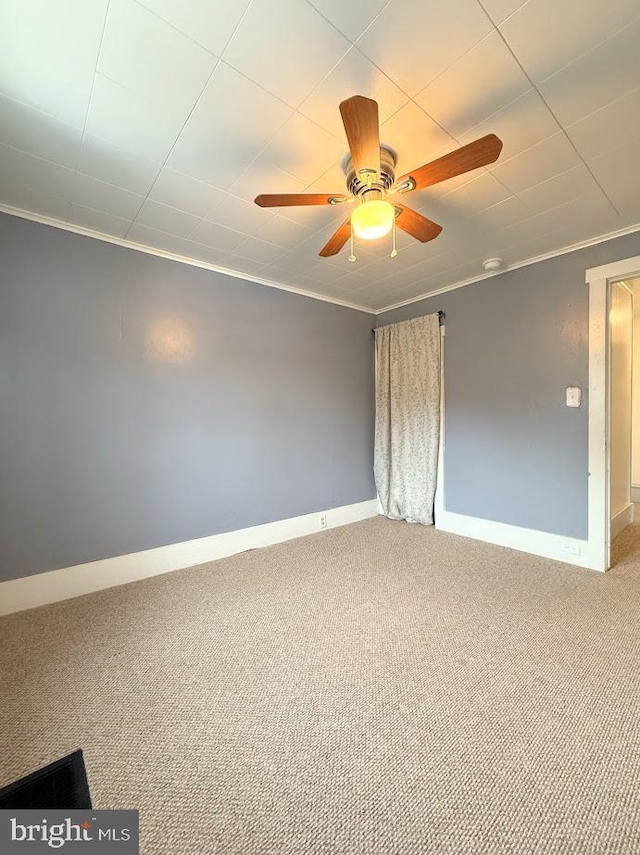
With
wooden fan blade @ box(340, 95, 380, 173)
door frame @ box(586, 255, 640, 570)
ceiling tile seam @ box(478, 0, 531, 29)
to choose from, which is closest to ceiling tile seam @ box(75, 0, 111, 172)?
wooden fan blade @ box(340, 95, 380, 173)

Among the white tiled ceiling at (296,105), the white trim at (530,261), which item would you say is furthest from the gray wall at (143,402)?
the white trim at (530,261)

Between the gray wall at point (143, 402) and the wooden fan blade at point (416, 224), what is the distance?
1707mm

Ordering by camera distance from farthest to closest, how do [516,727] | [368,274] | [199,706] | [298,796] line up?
[368,274]
[199,706]
[516,727]
[298,796]

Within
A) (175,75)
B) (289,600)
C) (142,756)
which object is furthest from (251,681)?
(175,75)

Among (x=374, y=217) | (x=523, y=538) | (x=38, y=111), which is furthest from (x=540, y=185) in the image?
(x=523, y=538)

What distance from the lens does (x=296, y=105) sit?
1.44 m

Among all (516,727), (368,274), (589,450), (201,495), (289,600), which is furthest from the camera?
(368,274)

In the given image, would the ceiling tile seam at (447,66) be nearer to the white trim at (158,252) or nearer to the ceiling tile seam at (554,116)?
the ceiling tile seam at (554,116)

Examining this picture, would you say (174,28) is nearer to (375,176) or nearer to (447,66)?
(375,176)

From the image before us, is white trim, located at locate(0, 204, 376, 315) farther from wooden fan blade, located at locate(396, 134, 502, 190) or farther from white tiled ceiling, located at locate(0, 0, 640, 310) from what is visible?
wooden fan blade, located at locate(396, 134, 502, 190)

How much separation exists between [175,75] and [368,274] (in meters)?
2.11

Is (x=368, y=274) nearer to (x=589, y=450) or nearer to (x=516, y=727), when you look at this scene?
(x=589, y=450)

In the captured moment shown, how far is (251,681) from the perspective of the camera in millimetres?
1540

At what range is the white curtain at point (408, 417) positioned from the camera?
3641mm
